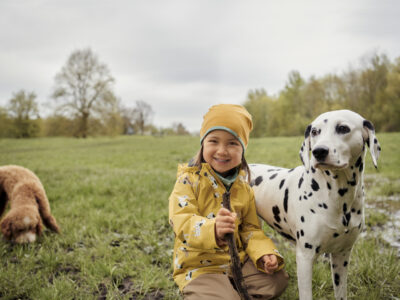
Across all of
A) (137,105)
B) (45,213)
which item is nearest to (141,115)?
(137,105)

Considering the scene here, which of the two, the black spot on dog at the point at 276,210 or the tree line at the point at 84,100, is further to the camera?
the tree line at the point at 84,100

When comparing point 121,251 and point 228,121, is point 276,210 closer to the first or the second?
point 228,121

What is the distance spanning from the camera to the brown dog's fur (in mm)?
3564

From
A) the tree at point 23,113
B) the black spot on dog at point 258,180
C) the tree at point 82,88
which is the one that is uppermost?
the tree at point 82,88

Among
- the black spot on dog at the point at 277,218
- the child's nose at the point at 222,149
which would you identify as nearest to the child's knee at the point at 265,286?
the black spot on dog at the point at 277,218

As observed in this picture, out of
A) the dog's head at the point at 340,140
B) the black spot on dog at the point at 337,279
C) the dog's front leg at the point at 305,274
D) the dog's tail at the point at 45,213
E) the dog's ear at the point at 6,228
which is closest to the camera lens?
the dog's head at the point at 340,140

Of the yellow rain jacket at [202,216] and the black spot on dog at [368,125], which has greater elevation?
the black spot on dog at [368,125]

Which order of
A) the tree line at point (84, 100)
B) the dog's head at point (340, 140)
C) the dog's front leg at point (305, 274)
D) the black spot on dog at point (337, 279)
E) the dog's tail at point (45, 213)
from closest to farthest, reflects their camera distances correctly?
1. the dog's head at point (340, 140)
2. the dog's front leg at point (305, 274)
3. the black spot on dog at point (337, 279)
4. the dog's tail at point (45, 213)
5. the tree line at point (84, 100)

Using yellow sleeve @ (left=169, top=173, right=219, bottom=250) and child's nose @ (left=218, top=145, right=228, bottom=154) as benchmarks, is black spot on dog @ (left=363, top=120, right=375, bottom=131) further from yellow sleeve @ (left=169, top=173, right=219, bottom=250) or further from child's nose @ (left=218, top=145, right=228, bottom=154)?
yellow sleeve @ (left=169, top=173, right=219, bottom=250)

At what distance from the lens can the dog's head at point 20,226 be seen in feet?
11.6

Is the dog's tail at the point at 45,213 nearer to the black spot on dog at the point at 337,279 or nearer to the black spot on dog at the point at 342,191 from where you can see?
the black spot on dog at the point at 337,279

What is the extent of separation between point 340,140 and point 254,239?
1.01 meters

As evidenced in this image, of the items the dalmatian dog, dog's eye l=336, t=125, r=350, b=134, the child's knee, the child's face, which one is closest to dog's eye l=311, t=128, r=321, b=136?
the dalmatian dog

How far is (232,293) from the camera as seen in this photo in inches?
76.5
